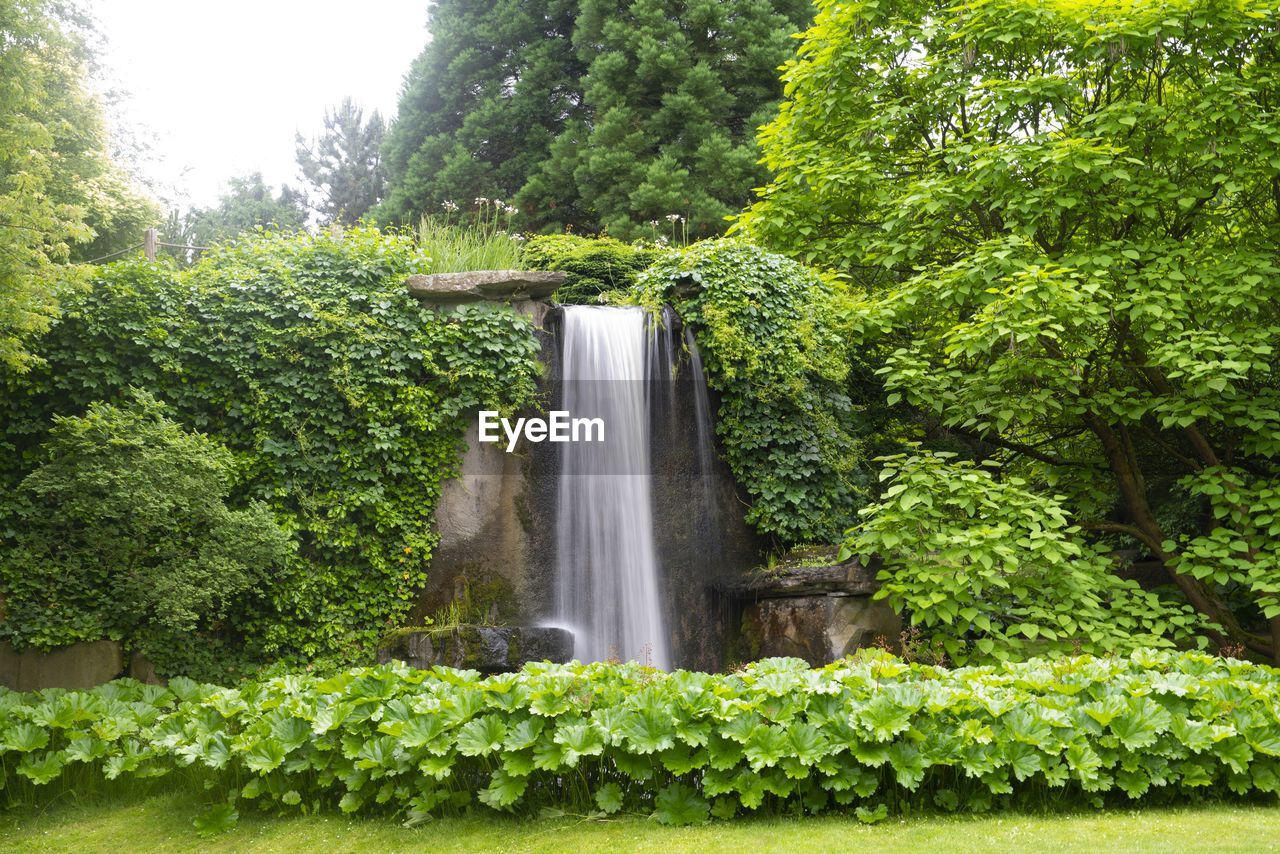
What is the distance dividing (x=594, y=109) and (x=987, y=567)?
1753 centimetres

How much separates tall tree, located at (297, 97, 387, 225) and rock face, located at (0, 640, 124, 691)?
90.4ft

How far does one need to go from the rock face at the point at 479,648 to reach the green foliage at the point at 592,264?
212 inches

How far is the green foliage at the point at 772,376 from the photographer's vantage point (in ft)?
33.2

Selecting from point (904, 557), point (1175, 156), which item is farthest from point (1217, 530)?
point (1175, 156)

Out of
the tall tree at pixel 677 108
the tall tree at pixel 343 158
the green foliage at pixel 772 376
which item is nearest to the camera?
the green foliage at pixel 772 376

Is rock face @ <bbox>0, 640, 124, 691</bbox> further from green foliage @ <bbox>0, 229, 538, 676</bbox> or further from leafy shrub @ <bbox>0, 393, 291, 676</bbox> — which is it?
green foliage @ <bbox>0, 229, 538, 676</bbox>

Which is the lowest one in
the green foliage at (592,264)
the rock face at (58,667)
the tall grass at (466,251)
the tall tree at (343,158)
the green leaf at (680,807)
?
the green leaf at (680,807)

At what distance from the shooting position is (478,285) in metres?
9.58

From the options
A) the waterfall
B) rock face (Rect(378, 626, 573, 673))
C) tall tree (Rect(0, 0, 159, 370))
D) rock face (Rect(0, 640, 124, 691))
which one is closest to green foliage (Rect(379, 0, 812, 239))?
the waterfall

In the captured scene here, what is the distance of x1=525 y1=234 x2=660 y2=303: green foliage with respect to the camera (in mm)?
Result: 12930

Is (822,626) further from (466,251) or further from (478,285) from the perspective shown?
(466,251)

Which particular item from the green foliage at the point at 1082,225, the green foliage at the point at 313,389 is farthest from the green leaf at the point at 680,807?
the green foliage at the point at 1082,225

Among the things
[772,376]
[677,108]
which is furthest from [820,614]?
[677,108]

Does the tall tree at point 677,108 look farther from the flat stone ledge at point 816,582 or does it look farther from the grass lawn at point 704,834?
the grass lawn at point 704,834
